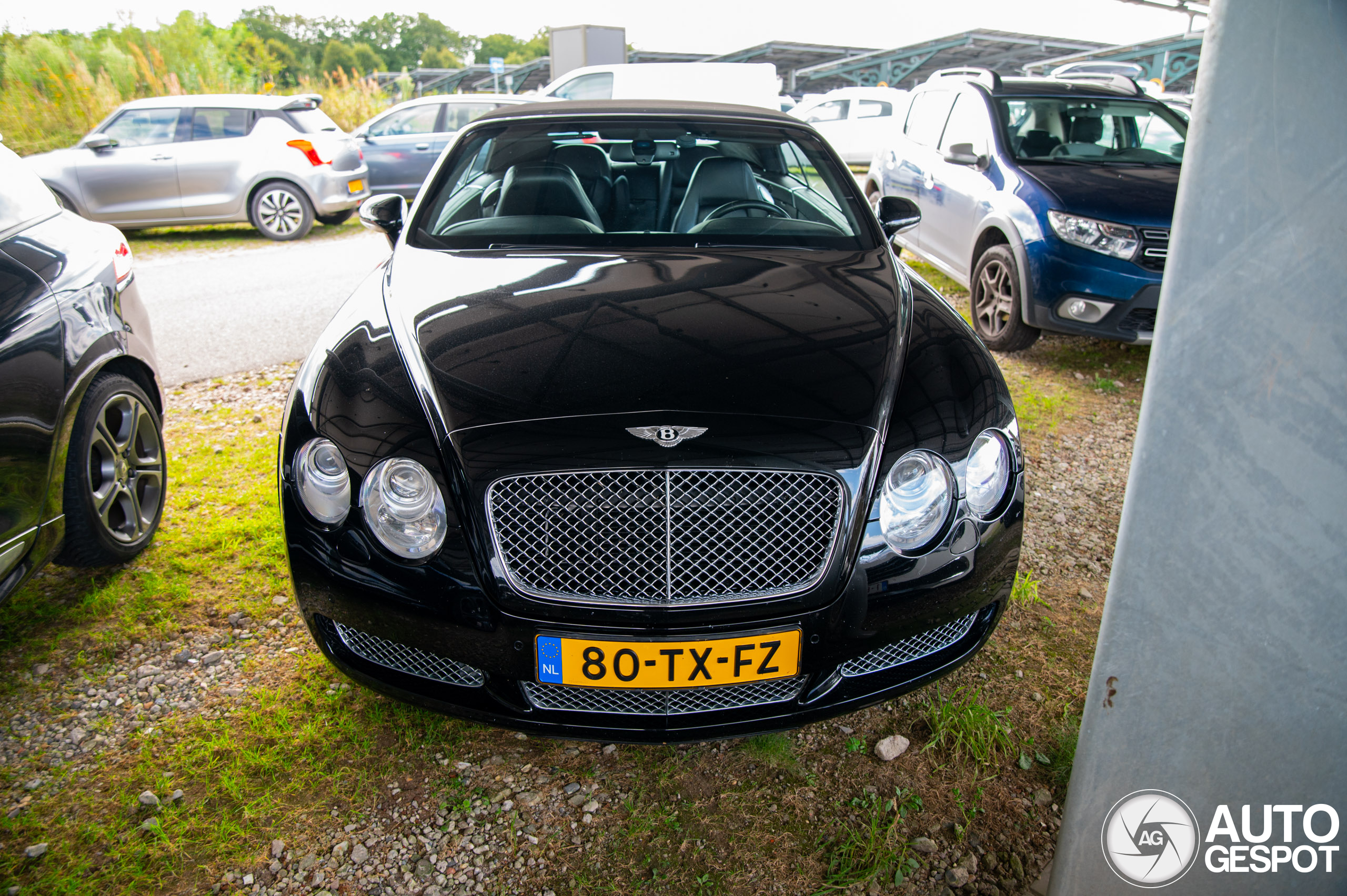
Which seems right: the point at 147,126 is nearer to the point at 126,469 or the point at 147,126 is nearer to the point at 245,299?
the point at 245,299

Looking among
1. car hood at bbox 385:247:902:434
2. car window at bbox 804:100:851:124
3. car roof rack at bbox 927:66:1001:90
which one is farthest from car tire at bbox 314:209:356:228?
car window at bbox 804:100:851:124

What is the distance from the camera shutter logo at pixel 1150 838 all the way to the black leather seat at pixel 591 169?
2.55 m

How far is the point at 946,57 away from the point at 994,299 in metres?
34.9

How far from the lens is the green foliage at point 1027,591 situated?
8.91 ft

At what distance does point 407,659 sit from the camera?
6.08ft

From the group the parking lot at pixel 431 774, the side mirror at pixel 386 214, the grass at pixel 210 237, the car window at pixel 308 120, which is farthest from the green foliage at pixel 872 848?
the car window at pixel 308 120

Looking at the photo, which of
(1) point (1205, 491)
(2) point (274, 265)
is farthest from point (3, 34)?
(1) point (1205, 491)

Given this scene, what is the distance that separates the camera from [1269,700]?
124 centimetres

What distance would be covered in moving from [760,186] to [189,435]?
296cm

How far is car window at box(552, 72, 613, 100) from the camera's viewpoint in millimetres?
11320

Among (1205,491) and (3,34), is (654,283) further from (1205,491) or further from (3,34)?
(3,34)

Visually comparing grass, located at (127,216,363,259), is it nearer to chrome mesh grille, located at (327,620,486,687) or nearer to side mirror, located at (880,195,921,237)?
side mirror, located at (880,195,921,237)

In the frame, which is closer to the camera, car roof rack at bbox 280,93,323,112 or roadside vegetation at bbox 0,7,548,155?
car roof rack at bbox 280,93,323,112

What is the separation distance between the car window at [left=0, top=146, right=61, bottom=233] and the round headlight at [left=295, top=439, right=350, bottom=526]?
142cm
